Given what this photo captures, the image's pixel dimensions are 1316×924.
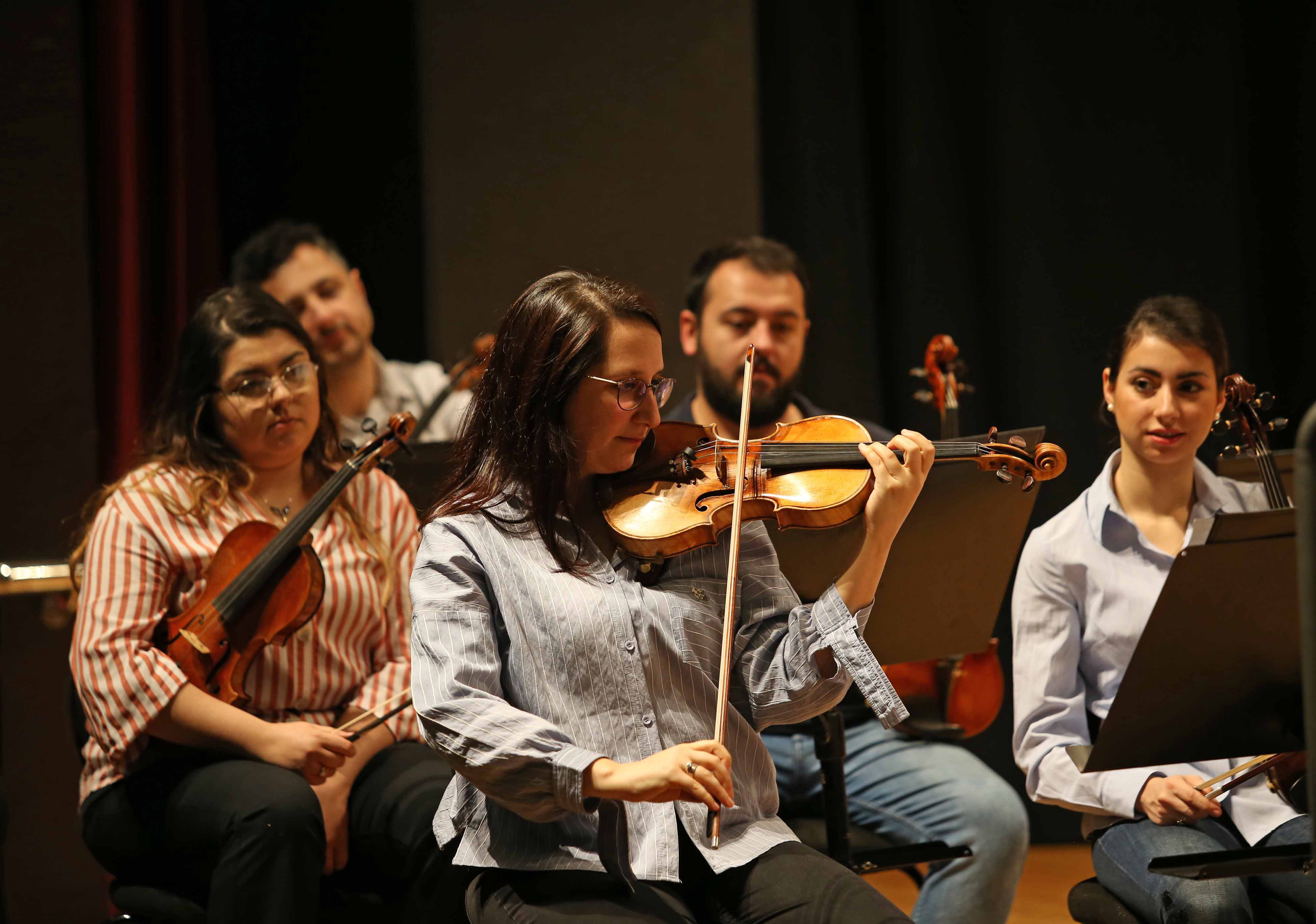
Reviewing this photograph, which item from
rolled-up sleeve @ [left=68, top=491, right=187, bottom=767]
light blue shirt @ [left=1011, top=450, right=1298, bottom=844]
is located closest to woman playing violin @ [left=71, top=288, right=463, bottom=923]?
rolled-up sleeve @ [left=68, top=491, right=187, bottom=767]

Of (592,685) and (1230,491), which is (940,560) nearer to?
(1230,491)

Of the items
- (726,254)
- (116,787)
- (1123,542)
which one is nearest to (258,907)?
(116,787)

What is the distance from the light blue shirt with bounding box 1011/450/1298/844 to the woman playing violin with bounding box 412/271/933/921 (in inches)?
18.3

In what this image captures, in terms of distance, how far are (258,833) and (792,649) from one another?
802mm

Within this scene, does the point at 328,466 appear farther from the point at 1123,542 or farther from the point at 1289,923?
the point at 1289,923

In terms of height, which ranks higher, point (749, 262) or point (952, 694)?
point (749, 262)

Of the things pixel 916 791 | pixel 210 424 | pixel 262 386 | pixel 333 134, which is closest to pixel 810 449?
pixel 916 791

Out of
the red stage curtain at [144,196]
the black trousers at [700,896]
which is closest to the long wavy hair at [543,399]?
the black trousers at [700,896]

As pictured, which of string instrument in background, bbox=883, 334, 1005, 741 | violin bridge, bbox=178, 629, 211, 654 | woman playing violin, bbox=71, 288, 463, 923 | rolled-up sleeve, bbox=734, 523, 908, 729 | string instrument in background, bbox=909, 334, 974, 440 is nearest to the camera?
rolled-up sleeve, bbox=734, 523, 908, 729

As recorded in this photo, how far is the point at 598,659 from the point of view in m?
1.47

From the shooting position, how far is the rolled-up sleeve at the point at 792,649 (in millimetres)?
1438

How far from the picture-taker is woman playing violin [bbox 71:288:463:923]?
179 centimetres

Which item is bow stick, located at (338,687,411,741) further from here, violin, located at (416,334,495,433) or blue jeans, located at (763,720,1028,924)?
violin, located at (416,334,495,433)

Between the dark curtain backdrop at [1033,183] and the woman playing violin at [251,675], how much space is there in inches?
62.6
